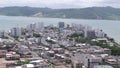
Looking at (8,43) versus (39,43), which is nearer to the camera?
(8,43)

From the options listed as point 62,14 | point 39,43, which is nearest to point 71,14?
point 62,14

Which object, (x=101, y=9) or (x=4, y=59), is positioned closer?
(x=4, y=59)

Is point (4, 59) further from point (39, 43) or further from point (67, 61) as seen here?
point (39, 43)

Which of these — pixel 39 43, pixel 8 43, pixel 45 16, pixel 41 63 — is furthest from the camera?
pixel 45 16

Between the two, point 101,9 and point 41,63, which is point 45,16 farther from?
point 41,63

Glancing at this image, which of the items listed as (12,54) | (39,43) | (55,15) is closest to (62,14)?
(55,15)

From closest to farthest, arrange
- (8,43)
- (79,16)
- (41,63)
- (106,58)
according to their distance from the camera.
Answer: (41,63), (106,58), (8,43), (79,16)
